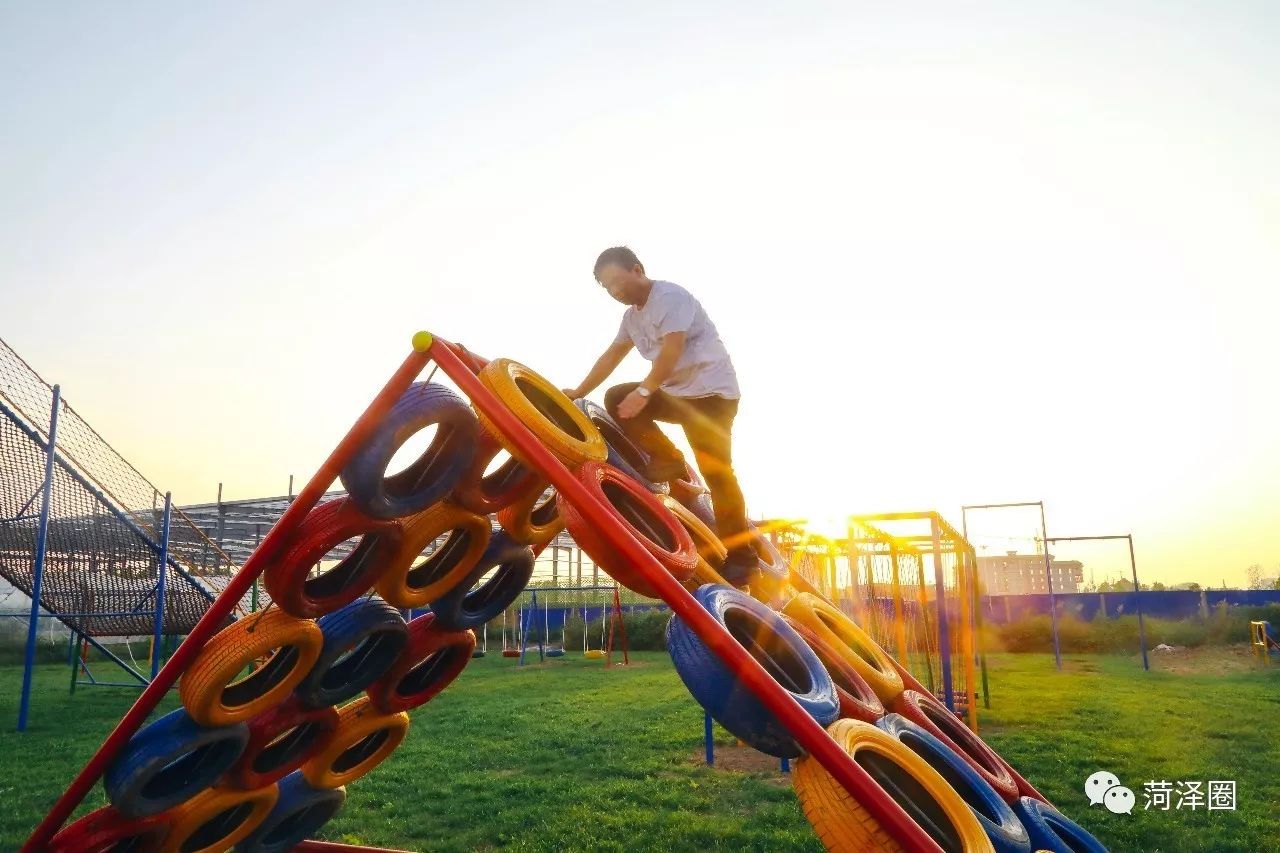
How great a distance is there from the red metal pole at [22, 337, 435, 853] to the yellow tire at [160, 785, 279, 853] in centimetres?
48

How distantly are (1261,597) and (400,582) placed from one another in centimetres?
3684

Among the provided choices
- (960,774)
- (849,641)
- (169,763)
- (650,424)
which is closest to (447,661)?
(169,763)

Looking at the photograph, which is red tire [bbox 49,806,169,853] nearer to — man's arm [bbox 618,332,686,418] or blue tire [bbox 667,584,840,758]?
blue tire [bbox 667,584,840,758]

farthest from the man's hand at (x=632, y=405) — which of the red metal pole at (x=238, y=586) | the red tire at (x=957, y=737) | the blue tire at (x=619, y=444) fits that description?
→ the red tire at (x=957, y=737)

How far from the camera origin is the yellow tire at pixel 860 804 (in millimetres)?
2412

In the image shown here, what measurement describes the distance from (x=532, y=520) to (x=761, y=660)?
1.91 metres

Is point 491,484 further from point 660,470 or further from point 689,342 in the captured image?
point 689,342

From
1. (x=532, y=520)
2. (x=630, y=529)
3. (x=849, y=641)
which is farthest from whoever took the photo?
(x=849, y=641)

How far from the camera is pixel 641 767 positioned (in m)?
7.29

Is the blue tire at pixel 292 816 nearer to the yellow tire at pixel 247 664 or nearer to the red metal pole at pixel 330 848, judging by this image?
the red metal pole at pixel 330 848

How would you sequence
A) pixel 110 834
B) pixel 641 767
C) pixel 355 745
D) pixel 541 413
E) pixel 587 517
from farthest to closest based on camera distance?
1. pixel 641 767
2. pixel 355 745
3. pixel 541 413
4. pixel 110 834
5. pixel 587 517

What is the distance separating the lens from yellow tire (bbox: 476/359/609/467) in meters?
3.17

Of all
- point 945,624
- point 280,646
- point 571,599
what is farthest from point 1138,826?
point 571,599

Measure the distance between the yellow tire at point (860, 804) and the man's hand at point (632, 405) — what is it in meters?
1.91
